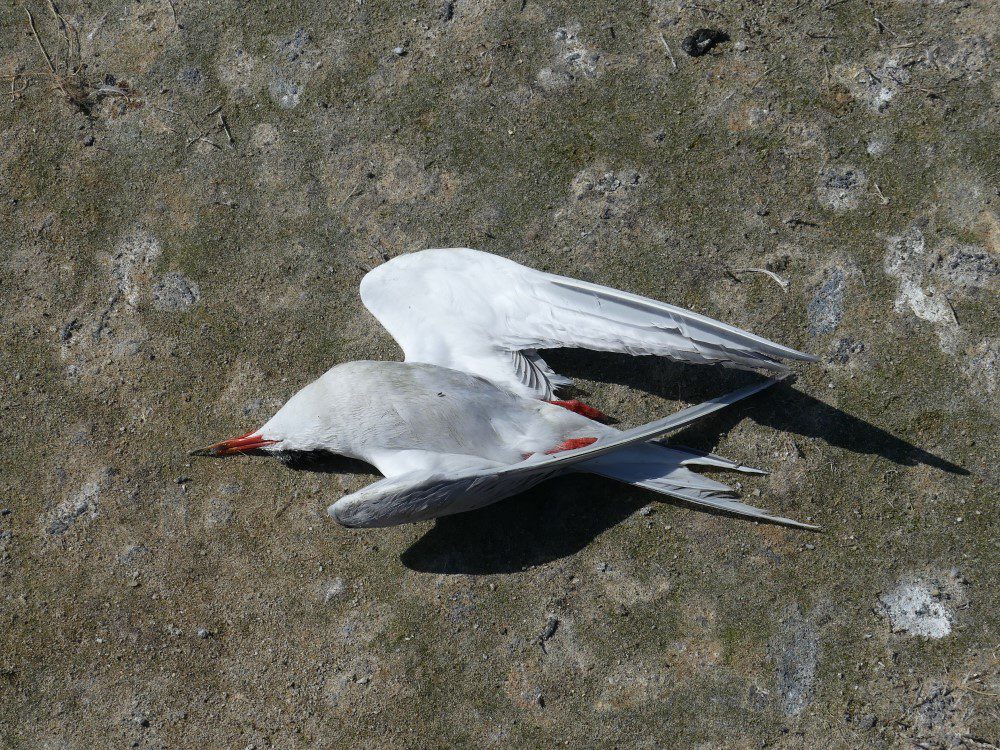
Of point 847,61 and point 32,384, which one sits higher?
point 847,61

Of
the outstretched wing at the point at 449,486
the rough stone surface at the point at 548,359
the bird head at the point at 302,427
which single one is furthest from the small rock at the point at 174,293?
the outstretched wing at the point at 449,486

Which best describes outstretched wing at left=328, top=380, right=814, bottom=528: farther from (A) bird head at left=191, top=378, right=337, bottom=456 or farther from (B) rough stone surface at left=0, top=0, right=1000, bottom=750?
(B) rough stone surface at left=0, top=0, right=1000, bottom=750

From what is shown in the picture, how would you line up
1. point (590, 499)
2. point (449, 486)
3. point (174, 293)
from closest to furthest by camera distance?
1. point (449, 486)
2. point (590, 499)
3. point (174, 293)

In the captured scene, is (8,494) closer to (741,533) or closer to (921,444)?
(741,533)

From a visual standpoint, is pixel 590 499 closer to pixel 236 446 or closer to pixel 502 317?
pixel 502 317

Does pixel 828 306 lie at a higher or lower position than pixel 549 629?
higher

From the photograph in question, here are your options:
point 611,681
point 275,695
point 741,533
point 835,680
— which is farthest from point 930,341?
point 275,695

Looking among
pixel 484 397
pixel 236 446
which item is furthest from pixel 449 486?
pixel 236 446
